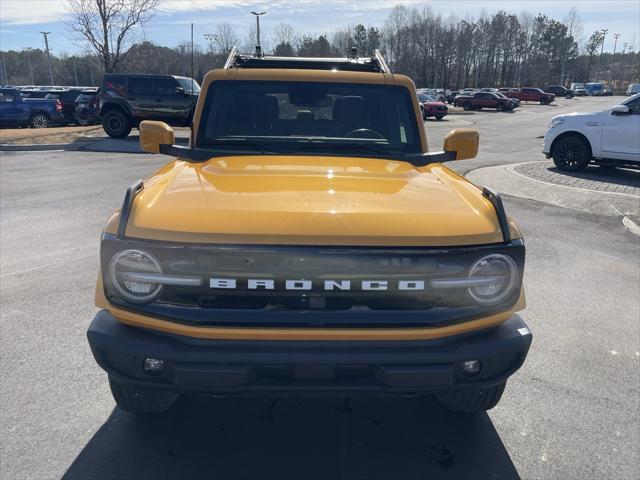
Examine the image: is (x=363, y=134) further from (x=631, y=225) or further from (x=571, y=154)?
(x=571, y=154)

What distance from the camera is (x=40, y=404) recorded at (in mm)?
3182

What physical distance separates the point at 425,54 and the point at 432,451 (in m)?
90.4

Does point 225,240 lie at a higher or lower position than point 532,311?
higher

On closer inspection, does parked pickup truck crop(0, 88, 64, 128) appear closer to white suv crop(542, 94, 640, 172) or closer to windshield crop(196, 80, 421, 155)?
white suv crop(542, 94, 640, 172)

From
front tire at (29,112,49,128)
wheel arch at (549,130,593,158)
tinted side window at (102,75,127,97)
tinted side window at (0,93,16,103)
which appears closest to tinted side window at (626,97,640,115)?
wheel arch at (549,130,593,158)

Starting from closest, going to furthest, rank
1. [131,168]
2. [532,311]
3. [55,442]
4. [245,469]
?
[245,469], [55,442], [532,311], [131,168]

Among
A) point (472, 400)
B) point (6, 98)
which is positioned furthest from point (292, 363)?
point (6, 98)

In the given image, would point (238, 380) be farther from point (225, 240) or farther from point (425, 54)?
point (425, 54)

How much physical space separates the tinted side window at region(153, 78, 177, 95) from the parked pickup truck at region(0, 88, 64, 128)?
23.9ft

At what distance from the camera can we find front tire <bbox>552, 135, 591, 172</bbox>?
11.7 m

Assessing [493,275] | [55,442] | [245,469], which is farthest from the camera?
[55,442]

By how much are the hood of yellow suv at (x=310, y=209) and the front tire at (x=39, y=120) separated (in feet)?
73.7

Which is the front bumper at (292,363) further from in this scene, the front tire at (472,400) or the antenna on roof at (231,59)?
the antenna on roof at (231,59)

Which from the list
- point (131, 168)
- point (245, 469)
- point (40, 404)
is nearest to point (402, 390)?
point (245, 469)
